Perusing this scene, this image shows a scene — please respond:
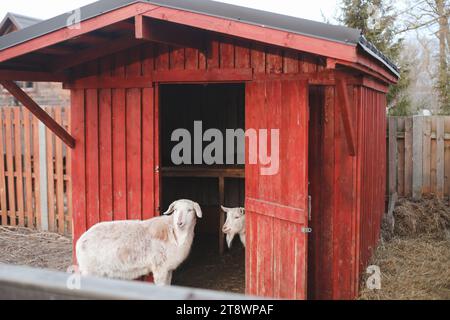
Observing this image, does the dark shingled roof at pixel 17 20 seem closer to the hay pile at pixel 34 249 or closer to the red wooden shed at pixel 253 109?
the hay pile at pixel 34 249

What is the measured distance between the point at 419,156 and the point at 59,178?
22.7ft

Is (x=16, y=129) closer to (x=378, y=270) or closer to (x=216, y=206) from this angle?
(x=216, y=206)

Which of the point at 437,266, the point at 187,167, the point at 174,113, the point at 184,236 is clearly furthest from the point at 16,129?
the point at 437,266

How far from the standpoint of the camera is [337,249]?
609 cm

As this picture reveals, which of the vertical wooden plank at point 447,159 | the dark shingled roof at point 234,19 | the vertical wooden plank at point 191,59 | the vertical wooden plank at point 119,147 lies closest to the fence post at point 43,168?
the vertical wooden plank at point 119,147

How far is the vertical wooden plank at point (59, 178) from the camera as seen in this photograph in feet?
34.9

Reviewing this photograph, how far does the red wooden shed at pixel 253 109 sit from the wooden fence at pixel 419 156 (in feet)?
9.70

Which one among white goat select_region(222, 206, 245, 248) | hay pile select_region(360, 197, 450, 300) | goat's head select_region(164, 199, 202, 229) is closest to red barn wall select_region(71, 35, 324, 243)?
goat's head select_region(164, 199, 202, 229)

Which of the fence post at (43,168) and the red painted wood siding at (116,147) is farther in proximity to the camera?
the fence post at (43,168)

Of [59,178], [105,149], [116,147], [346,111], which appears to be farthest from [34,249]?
[346,111]

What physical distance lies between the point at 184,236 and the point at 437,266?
10.4ft

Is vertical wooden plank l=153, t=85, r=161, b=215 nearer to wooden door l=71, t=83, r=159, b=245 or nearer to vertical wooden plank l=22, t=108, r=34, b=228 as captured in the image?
wooden door l=71, t=83, r=159, b=245

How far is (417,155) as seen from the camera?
34.0 ft

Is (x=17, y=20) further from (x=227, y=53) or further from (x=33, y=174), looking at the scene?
(x=227, y=53)
